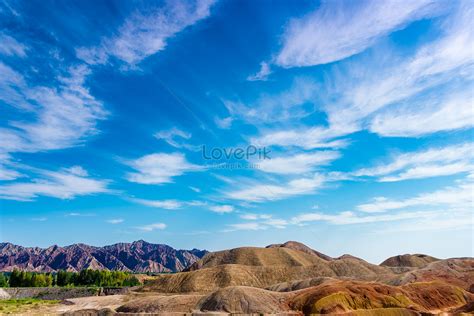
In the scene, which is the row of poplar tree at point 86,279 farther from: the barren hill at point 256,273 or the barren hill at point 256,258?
the barren hill at point 256,273

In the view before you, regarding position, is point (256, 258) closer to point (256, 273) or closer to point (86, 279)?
point (256, 273)

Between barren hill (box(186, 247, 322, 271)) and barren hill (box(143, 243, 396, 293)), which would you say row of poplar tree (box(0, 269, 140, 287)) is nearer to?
barren hill (box(186, 247, 322, 271))

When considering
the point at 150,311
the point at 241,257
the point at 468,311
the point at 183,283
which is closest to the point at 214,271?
the point at 183,283

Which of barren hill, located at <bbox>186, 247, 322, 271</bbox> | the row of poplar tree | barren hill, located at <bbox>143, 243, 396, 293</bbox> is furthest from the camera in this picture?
the row of poplar tree

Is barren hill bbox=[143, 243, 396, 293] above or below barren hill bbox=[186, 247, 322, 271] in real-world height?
below

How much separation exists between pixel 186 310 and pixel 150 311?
6.48 metres

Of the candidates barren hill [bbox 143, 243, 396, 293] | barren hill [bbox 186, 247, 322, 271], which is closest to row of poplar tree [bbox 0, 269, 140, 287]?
barren hill [bbox 186, 247, 322, 271]

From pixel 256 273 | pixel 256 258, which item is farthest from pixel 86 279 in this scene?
pixel 256 273

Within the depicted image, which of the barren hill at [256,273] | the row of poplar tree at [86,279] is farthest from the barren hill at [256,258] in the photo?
the row of poplar tree at [86,279]

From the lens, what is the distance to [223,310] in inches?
2330

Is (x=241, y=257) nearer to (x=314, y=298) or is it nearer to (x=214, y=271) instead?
(x=214, y=271)

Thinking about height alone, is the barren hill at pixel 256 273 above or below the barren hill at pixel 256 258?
below

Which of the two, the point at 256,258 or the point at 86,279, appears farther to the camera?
the point at 86,279

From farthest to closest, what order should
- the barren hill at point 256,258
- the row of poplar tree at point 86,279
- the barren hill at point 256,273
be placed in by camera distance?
the row of poplar tree at point 86,279 < the barren hill at point 256,258 < the barren hill at point 256,273
